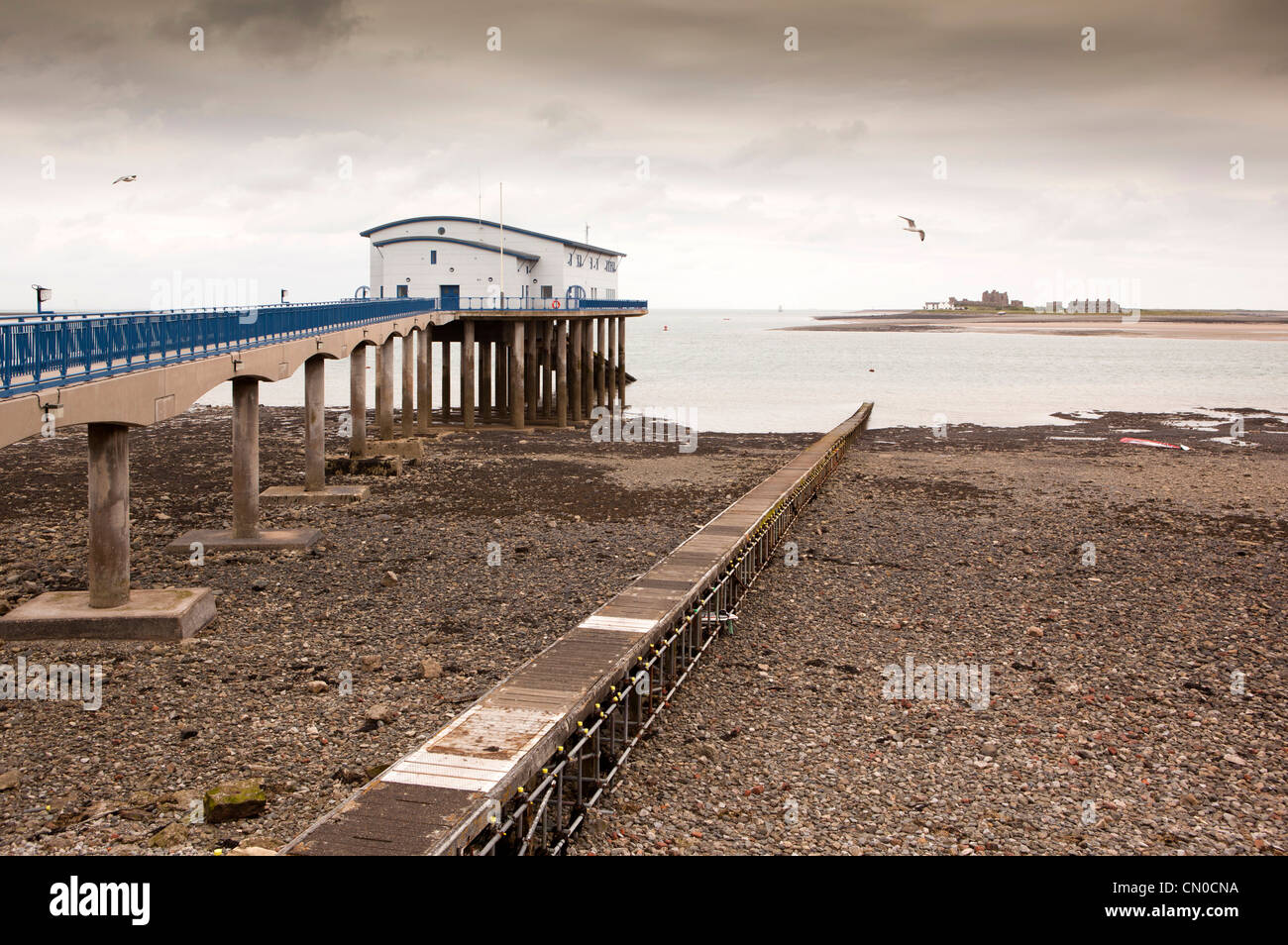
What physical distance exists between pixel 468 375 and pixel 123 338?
1021 inches

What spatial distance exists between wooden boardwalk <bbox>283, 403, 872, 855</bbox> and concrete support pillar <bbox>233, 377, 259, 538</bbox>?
285 inches

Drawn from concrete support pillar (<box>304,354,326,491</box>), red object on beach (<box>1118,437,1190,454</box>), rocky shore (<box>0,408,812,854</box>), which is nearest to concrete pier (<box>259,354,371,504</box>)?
concrete support pillar (<box>304,354,326,491</box>)

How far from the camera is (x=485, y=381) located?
43406 mm

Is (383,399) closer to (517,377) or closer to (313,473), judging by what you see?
(517,377)

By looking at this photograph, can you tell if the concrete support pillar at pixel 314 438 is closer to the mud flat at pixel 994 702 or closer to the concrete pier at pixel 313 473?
the concrete pier at pixel 313 473

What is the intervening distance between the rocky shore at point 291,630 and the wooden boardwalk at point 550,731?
1.07 metres

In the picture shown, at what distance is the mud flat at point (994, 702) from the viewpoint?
9.13 meters

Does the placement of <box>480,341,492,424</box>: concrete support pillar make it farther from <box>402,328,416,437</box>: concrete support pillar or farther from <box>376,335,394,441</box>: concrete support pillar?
<box>376,335,394,441</box>: concrete support pillar
